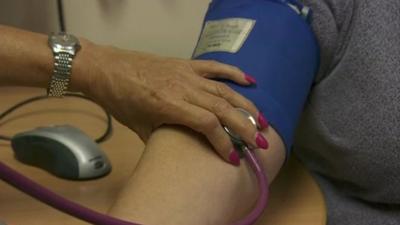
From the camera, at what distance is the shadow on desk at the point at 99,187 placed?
0.85m

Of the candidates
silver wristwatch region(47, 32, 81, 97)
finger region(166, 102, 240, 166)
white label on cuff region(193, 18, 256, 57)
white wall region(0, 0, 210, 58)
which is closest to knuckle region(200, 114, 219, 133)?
finger region(166, 102, 240, 166)

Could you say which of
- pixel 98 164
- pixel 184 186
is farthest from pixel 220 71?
pixel 98 164

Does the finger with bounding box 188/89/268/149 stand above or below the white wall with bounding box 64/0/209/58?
above

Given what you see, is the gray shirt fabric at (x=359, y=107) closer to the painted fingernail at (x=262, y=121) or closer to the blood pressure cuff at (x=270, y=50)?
the blood pressure cuff at (x=270, y=50)

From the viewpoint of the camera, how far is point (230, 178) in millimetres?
758

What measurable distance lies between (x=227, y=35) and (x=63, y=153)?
0.33 metres

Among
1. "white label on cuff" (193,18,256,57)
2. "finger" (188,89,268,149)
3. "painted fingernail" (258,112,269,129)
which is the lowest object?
Answer: "painted fingernail" (258,112,269,129)

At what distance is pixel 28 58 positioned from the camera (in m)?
0.88

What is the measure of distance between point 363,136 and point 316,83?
0.12 m

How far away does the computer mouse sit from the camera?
3.14ft

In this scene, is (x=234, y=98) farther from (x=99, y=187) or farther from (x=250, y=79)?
(x=99, y=187)

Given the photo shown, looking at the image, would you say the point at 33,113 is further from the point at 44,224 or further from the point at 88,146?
the point at 44,224

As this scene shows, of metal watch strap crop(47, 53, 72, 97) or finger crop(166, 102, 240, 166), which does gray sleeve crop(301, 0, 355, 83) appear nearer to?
finger crop(166, 102, 240, 166)

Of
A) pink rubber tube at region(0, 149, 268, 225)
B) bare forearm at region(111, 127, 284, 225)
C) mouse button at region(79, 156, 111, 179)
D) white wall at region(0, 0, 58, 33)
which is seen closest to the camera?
pink rubber tube at region(0, 149, 268, 225)
